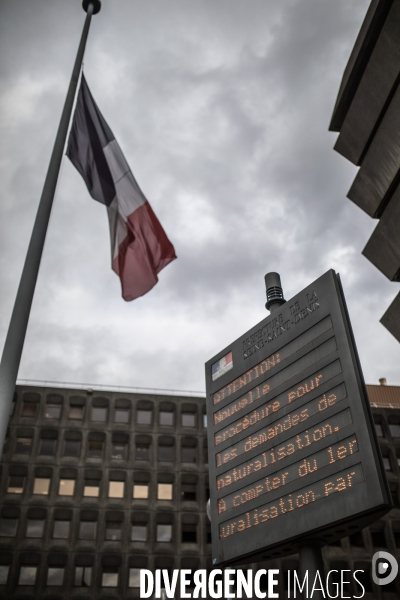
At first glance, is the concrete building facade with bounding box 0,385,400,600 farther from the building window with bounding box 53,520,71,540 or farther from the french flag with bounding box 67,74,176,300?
the french flag with bounding box 67,74,176,300

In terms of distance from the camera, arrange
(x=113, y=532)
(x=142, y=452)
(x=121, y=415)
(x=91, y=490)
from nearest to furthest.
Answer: (x=113, y=532) < (x=91, y=490) < (x=142, y=452) < (x=121, y=415)

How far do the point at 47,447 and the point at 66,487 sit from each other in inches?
144

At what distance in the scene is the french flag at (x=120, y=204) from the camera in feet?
36.5

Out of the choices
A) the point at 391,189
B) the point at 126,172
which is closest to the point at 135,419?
the point at 391,189

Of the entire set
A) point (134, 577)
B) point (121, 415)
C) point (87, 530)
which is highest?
point (121, 415)

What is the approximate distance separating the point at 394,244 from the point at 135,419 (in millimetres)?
33243

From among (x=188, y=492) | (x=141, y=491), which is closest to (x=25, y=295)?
(x=141, y=491)

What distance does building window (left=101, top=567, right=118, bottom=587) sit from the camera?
39781mm

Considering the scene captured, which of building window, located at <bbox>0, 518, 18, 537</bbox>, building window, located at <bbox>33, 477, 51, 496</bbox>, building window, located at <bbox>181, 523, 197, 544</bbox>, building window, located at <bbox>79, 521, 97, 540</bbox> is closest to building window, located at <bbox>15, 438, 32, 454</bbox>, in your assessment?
building window, located at <bbox>33, 477, 51, 496</bbox>

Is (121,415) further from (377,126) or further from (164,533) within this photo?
(377,126)

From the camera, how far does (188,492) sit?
146 feet

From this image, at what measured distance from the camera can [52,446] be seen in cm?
4456

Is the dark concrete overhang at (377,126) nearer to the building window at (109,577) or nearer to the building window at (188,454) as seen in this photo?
the building window at (188,454)

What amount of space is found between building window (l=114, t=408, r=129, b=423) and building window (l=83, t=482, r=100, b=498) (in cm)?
550
